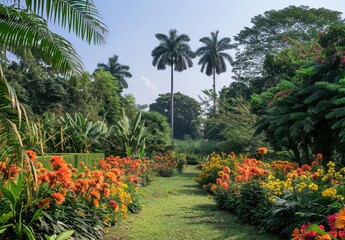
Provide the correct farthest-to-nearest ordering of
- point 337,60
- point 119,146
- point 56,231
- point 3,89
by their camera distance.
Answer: point 119,146 → point 337,60 → point 56,231 → point 3,89

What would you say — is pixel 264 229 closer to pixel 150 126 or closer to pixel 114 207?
pixel 114 207

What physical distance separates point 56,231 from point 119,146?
11519mm

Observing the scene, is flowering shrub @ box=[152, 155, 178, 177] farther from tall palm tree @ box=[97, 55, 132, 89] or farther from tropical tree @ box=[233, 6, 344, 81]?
tall palm tree @ box=[97, 55, 132, 89]

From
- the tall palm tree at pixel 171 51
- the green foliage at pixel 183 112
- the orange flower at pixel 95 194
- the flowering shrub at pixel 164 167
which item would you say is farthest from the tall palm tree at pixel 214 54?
the orange flower at pixel 95 194

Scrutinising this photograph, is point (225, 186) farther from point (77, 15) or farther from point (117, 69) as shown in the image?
point (117, 69)

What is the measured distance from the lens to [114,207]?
5.61 m

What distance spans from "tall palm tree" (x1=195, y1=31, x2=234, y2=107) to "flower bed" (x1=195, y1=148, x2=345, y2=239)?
135 feet

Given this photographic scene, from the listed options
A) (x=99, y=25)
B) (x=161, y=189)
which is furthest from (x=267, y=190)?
(x=161, y=189)

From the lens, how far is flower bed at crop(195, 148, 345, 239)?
15.9 ft

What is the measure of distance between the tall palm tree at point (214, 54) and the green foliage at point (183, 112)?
962cm

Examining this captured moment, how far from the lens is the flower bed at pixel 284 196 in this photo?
4.86 m

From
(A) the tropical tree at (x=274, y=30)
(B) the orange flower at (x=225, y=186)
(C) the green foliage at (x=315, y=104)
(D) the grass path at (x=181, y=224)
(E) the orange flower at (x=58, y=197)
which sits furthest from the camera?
(A) the tropical tree at (x=274, y=30)

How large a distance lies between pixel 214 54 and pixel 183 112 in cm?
1466

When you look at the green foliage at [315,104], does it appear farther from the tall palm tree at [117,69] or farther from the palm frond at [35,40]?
the tall palm tree at [117,69]
